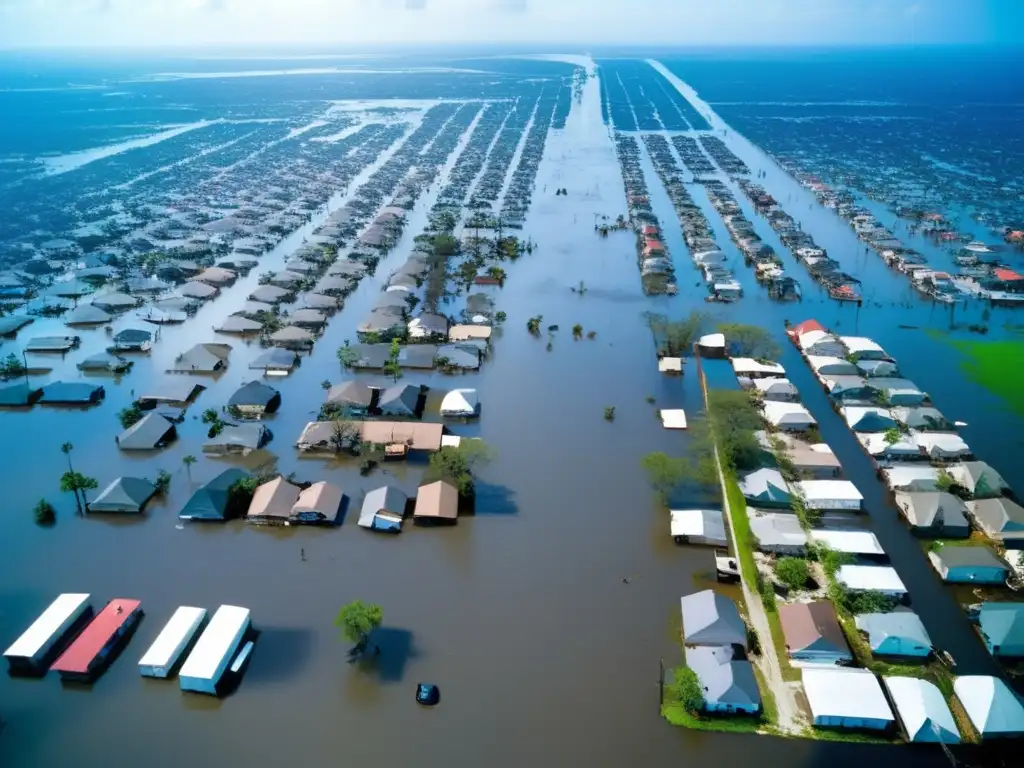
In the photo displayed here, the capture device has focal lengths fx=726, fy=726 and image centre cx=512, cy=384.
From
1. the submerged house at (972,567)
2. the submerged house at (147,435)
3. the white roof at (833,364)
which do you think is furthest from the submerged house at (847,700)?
the submerged house at (147,435)

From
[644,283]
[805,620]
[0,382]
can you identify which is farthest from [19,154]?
[805,620]

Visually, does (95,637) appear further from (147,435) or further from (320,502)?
(147,435)

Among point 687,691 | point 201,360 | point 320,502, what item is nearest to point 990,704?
point 687,691

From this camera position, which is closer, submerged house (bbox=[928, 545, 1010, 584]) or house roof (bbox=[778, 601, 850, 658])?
house roof (bbox=[778, 601, 850, 658])

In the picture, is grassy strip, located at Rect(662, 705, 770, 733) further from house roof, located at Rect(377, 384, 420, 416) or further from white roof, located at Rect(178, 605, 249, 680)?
house roof, located at Rect(377, 384, 420, 416)

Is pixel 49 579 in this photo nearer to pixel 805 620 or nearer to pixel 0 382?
pixel 0 382

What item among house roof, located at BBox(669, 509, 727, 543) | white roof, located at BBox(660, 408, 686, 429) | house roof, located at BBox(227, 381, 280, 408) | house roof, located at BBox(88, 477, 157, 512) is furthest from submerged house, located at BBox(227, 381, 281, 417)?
house roof, located at BBox(669, 509, 727, 543)
